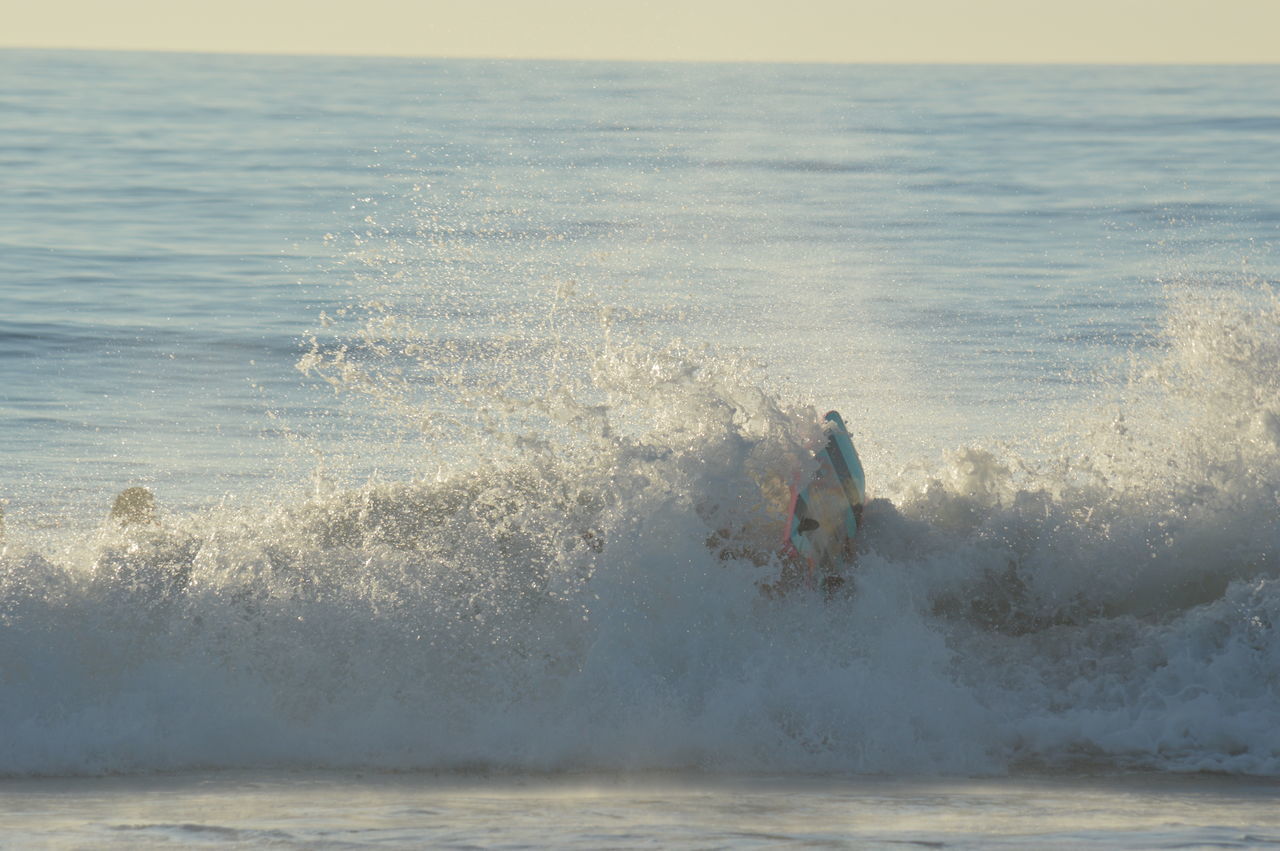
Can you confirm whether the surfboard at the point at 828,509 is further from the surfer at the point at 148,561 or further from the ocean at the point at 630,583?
the surfer at the point at 148,561

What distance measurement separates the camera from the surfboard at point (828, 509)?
6.75 m

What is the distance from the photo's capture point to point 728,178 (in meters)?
25.3

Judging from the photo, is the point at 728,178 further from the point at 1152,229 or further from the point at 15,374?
the point at 15,374

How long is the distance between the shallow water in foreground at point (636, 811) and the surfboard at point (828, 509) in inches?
57.8

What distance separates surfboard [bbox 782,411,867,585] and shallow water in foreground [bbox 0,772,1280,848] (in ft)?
4.82

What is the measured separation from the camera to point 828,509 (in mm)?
7062

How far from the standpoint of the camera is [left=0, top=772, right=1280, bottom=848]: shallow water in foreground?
178 inches

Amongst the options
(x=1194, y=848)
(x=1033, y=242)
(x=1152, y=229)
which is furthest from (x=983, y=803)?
(x=1152, y=229)

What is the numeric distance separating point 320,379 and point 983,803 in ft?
28.6

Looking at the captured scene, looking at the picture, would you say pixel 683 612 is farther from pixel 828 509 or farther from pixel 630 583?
pixel 828 509

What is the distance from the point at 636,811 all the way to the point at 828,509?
246 cm

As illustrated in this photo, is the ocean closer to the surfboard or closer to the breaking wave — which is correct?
the breaking wave

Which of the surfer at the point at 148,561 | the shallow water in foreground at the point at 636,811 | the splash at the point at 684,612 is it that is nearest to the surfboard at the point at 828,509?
the splash at the point at 684,612

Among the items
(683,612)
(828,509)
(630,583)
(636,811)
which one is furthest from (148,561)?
(828,509)
